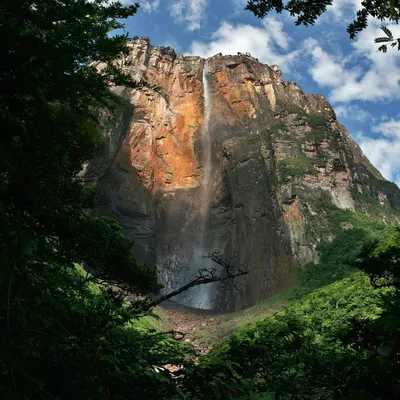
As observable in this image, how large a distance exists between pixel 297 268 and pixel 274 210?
5.09 m

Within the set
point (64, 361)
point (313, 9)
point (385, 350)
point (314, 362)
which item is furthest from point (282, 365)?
point (313, 9)

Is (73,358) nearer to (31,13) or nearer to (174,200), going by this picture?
(31,13)

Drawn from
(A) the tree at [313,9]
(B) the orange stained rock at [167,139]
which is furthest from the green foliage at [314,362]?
(B) the orange stained rock at [167,139]

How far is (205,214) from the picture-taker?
30.8 m

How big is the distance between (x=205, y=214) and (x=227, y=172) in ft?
13.9

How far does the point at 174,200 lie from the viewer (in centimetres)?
3183

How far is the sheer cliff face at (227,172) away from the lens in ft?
75.6

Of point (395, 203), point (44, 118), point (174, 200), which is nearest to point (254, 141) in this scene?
point (174, 200)

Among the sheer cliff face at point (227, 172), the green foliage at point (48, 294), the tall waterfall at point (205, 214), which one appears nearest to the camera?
the green foliage at point (48, 294)

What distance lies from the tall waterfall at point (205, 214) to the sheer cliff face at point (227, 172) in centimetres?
10

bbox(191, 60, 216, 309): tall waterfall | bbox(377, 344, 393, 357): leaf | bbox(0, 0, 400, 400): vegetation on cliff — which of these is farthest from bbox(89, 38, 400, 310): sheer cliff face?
bbox(377, 344, 393, 357): leaf

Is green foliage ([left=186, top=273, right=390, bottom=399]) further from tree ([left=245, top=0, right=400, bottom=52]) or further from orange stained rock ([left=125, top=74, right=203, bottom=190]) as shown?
orange stained rock ([left=125, top=74, right=203, bottom=190])

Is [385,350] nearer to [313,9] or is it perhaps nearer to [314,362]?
[314,362]

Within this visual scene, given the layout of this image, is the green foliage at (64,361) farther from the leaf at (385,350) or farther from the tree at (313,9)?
the tree at (313,9)
